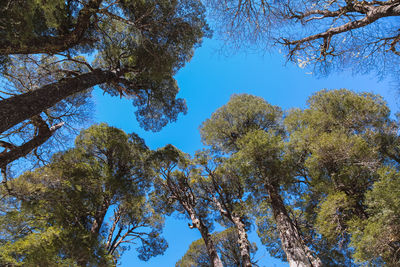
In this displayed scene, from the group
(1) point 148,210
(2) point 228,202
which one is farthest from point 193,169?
(1) point 148,210

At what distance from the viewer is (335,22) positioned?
13.7 ft

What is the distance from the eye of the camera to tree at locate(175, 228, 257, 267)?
12.6m

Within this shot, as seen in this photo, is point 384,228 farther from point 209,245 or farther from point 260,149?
point 209,245

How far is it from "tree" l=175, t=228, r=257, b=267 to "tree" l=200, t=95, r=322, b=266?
19.4 ft

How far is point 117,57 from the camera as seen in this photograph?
7520 millimetres

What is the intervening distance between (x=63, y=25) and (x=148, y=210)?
900 centimetres

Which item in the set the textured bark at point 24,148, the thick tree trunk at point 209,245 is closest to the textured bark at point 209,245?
the thick tree trunk at point 209,245

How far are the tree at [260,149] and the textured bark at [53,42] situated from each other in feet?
21.8

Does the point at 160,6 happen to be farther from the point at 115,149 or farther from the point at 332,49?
the point at 115,149

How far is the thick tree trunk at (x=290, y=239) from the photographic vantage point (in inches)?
218

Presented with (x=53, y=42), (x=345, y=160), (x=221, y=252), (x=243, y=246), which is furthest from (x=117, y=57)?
(x=221, y=252)

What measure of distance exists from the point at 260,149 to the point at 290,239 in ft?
10.4

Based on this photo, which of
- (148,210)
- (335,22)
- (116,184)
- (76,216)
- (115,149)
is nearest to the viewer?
(335,22)

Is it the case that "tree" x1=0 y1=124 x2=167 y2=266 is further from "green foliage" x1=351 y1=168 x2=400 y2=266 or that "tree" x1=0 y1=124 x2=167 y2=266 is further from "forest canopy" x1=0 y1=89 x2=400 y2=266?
"green foliage" x1=351 y1=168 x2=400 y2=266
